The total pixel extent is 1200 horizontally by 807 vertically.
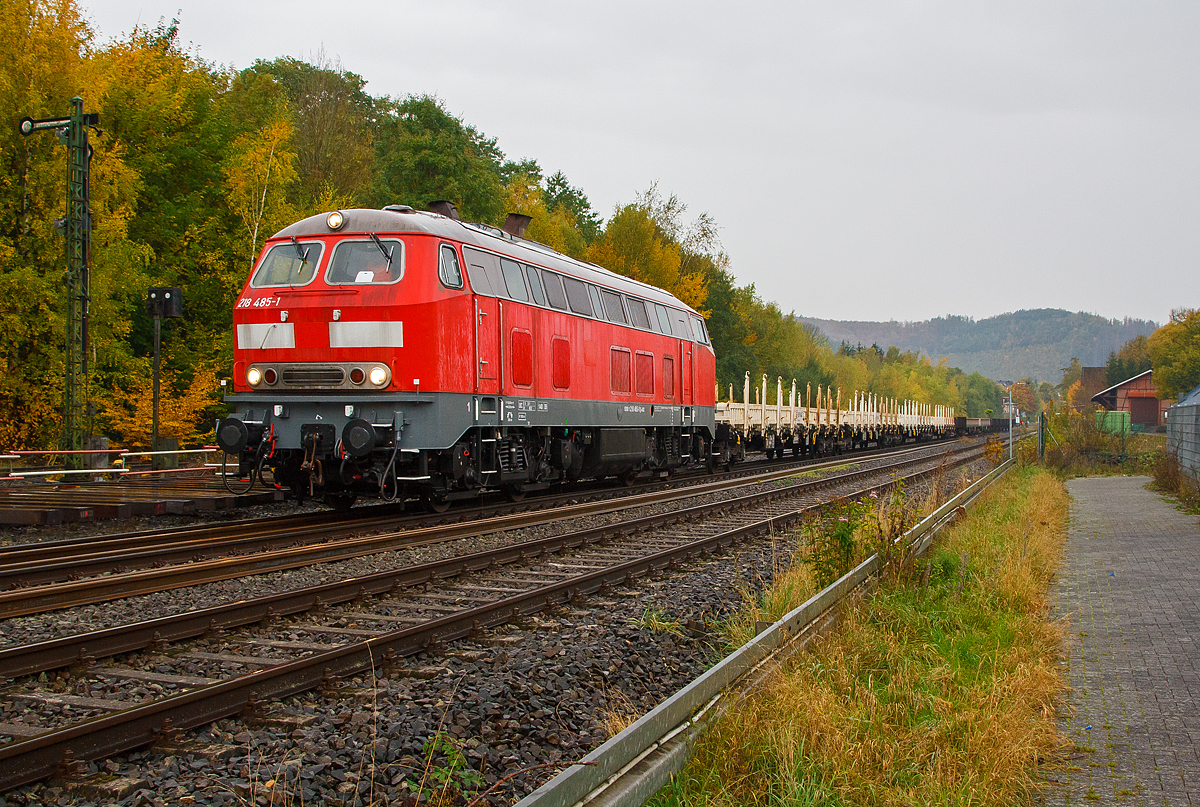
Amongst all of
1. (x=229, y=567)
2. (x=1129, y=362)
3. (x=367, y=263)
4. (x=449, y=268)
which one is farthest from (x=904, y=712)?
(x=1129, y=362)

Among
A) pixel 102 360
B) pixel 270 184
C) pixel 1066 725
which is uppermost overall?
pixel 270 184

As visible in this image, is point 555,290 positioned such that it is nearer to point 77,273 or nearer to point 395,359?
point 395,359

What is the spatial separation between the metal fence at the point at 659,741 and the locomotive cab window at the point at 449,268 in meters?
7.23

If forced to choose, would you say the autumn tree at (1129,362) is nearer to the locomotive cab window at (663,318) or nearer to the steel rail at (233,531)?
the locomotive cab window at (663,318)

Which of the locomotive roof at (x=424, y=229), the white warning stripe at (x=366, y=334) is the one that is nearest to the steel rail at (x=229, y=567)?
the white warning stripe at (x=366, y=334)

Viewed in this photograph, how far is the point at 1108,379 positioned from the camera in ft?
378

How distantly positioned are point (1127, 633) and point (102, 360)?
23942mm

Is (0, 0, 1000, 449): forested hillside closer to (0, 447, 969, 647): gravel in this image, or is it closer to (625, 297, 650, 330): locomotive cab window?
(625, 297, 650, 330): locomotive cab window

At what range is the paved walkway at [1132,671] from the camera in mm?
4379

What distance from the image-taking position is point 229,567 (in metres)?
8.62

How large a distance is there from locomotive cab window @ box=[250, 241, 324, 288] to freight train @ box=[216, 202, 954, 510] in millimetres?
18

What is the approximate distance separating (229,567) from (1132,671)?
23.7 feet

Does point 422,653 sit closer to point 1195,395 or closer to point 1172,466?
point 1172,466

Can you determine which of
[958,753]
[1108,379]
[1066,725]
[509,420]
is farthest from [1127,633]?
[1108,379]
